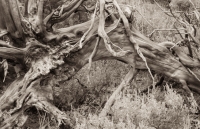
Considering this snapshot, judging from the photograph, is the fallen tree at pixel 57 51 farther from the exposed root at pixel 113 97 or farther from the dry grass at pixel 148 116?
the dry grass at pixel 148 116

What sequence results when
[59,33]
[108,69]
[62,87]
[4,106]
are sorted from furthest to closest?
1. [108,69]
2. [62,87]
3. [59,33]
4. [4,106]

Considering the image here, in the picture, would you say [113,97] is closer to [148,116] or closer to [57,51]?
[148,116]

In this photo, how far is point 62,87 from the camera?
239 inches

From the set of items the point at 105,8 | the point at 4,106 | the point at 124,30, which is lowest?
the point at 4,106

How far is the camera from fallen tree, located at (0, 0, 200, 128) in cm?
475

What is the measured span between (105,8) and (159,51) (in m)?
1.14

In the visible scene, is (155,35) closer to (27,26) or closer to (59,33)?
(59,33)

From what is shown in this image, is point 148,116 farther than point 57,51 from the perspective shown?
No

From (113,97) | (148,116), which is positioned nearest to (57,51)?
(113,97)

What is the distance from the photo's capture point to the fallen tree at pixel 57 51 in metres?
4.75

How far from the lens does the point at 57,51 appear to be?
16.6 ft

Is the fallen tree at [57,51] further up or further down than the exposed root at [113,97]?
further up

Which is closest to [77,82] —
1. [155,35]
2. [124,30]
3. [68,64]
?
[68,64]

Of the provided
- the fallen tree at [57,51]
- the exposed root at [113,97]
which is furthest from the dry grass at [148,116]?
the fallen tree at [57,51]
